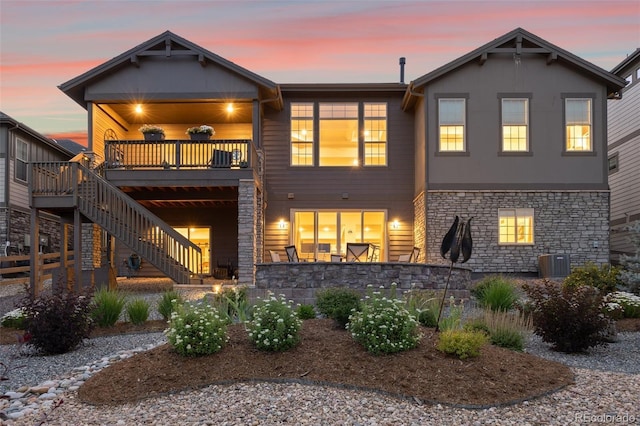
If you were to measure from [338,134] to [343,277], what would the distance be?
23.0 ft

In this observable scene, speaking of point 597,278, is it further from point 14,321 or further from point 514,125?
point 14,321

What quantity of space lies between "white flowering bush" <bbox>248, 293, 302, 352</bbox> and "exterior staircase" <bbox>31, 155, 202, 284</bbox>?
6.90 metres

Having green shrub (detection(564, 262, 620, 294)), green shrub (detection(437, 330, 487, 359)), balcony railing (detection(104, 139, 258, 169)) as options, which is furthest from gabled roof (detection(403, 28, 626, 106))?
green shrub (detection(437, 330, 487, 359))

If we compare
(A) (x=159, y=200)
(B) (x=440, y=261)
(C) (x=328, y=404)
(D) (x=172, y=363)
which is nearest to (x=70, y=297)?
(D) (x=172, y=363)

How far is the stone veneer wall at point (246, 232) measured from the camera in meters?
14.3

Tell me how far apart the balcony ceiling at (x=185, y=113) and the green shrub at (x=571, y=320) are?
1111cm

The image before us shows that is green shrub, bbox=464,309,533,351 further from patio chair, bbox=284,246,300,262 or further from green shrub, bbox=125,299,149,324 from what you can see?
patio chair, bbox=284,246,300,262

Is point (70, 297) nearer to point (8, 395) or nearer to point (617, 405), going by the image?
point (8, 395)

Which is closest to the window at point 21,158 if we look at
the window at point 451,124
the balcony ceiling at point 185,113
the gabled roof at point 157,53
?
the balcony ceiling at point 185,113

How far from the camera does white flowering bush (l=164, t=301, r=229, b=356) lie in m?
6.12

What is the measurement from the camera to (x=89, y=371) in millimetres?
6551

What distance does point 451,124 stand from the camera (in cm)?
1598

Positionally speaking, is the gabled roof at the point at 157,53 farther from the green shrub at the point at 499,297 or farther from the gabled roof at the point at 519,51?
the green shrub at the point at 499,297

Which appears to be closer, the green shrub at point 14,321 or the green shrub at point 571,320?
the green shrub at point 571,320
